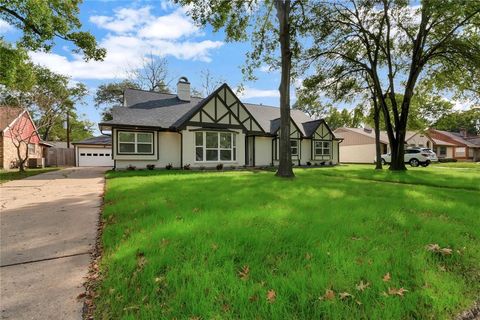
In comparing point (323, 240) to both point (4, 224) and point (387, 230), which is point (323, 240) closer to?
point (387, 230)

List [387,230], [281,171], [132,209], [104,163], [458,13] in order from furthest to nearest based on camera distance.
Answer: [104,163] → [458,13] → [281,171] → [132,209] → [387,230]

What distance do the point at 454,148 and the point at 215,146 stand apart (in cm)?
4671

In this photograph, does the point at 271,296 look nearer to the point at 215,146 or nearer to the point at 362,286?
the point at 362,286

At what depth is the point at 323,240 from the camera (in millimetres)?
3674

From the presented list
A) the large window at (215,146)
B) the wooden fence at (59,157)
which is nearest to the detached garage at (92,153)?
the wooden fence at (59,157)

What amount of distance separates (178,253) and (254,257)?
0.91 meters

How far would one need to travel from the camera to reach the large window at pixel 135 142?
16.8 meters

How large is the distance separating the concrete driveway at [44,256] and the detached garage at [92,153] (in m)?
25.2

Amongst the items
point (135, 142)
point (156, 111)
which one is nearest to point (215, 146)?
point (156, 111)

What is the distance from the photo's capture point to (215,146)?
18.8m

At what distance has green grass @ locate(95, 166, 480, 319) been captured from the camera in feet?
7.86

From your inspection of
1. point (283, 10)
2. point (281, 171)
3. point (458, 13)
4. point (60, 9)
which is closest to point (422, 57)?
point (458, 13)

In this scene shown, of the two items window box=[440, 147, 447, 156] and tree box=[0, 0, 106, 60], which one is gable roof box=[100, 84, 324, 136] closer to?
tree box=[0, 0, 106, 60]

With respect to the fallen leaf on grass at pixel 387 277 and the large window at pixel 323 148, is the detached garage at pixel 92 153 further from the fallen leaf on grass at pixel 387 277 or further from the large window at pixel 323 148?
the fallen leaf on grass at pixel 387 277
